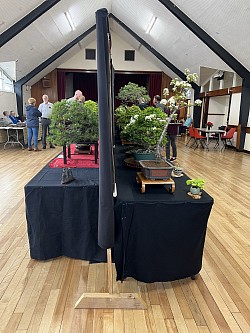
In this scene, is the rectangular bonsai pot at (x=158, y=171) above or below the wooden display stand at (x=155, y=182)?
above

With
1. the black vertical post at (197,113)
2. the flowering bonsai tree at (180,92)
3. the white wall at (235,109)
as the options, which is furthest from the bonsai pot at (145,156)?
the black vertical post at (197,113)

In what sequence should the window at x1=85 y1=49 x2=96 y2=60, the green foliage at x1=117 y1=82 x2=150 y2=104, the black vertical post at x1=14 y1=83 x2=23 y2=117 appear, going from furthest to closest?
the window at x1=85 y1=49 x2=96 y2=60
the black vertical post at x1=14 y1=83 x2=23 y2=117
the green foliage at x1=117 y1=82 x2=150 y2=104

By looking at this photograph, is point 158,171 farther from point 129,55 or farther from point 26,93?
point 129,55

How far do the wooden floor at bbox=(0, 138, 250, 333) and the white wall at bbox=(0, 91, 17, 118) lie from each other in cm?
708

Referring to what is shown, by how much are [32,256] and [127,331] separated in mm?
1027

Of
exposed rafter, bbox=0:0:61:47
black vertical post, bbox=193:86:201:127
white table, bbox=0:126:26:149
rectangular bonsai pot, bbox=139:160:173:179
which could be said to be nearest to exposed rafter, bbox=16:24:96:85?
white table, bbox=0:126:26:149

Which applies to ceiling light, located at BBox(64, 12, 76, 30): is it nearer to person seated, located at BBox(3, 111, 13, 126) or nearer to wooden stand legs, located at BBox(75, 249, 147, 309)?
person seated, located at BBox(3, 111, 13, 126)

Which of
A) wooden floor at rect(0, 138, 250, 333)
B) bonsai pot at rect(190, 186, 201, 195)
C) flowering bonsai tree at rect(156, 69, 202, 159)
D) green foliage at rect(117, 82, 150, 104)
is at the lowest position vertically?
wooden floor at rect(0, 138, 250, 333)

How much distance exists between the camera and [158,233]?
173cm

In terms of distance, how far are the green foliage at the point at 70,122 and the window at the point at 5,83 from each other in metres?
8.26

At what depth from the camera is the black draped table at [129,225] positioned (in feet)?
5.61

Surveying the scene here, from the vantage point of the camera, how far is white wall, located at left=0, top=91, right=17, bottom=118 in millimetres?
8805

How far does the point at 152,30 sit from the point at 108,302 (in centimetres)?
909

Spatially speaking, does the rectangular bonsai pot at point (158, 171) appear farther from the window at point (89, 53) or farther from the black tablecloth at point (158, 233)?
the window at point (89, 53)
